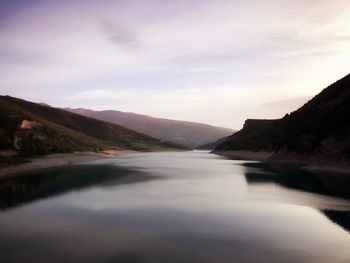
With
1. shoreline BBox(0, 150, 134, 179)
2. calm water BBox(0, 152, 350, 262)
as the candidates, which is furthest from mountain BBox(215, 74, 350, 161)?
shoreline BBox(0, 150, 134, 179)

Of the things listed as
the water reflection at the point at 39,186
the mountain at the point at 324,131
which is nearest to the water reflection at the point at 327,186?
the mountain at the point at 324,131

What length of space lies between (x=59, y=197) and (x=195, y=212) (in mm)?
18623

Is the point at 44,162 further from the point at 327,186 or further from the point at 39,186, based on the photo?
the point at 327,186

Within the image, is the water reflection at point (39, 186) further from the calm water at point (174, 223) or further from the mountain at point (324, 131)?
the mountain at point (324, 131)

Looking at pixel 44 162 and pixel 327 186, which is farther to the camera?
pixel 44 162

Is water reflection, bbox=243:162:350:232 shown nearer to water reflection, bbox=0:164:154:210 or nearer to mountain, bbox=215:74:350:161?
mountain, bbox=215:74:350:161

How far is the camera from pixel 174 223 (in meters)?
30.5

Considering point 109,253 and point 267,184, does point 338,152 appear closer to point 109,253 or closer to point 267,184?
point 267,184

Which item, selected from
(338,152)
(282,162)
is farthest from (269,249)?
(282,162)

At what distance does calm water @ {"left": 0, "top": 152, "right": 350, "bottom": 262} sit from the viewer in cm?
2216

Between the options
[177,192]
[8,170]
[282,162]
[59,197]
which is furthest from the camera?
[282,162]

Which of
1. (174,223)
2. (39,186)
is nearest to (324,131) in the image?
(39,186)

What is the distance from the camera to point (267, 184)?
59.6 meters

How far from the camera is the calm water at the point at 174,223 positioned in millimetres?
22156
